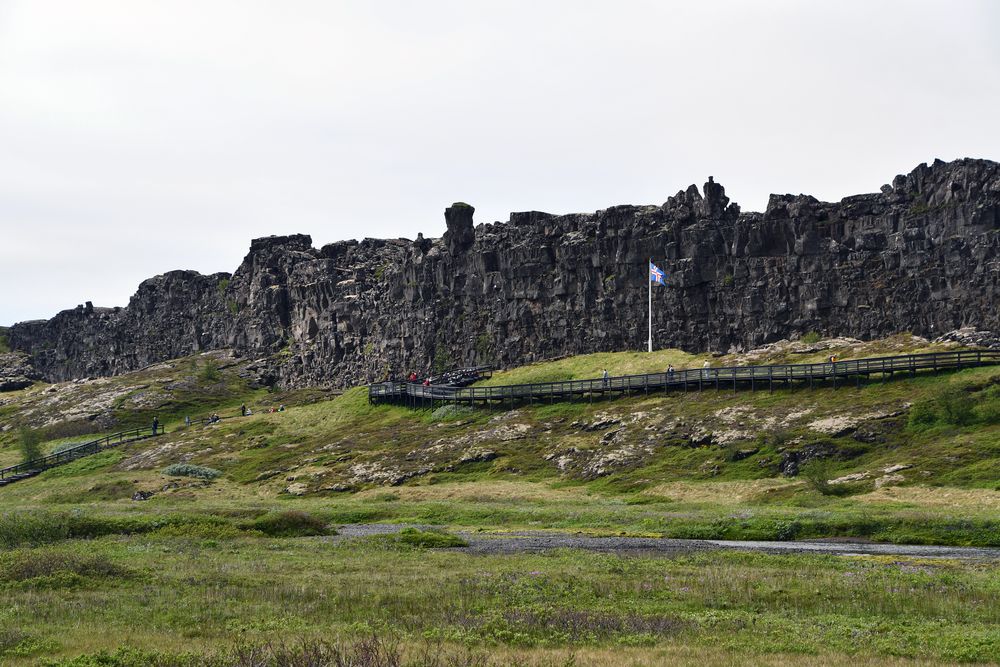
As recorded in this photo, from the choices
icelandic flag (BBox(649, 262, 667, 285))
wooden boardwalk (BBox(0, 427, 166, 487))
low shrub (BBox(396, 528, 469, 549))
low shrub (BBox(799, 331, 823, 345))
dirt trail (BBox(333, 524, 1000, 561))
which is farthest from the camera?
icelandic flag (BBox(649, 262, 667, 285))

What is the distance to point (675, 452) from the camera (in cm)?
8375

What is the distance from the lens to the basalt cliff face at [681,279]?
366ft

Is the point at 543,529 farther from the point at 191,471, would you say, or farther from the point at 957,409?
the point at 191,471

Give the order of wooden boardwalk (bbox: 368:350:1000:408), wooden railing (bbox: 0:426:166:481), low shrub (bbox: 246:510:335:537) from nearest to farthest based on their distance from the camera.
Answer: low shrub (bbox: 246:510:335:537) < wooden boardwalk (bbox: 368:350:1000:408) < wooden railing (bbox: 0:426:166:481)

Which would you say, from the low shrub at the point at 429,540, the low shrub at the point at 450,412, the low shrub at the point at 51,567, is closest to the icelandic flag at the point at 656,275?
the low shrub at the point at 450,412

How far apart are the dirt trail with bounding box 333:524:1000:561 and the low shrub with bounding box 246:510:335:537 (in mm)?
3585

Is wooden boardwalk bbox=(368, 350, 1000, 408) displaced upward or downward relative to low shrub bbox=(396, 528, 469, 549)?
upward

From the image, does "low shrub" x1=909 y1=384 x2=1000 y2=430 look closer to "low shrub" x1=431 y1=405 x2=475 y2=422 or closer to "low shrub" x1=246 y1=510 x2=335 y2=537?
"low shrub" x1=246 y1=510 x2=335 y2=537

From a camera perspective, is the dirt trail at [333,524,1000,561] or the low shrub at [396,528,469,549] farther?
the low shrub at [396,528,469,549]

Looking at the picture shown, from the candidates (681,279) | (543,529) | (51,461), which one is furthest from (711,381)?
(51,461)

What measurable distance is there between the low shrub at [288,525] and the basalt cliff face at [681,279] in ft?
275

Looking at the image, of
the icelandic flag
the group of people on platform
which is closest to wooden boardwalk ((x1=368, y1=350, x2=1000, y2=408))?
the group of people on platform

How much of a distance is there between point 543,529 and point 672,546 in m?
13.3

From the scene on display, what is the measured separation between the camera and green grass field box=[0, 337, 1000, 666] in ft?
76.7
